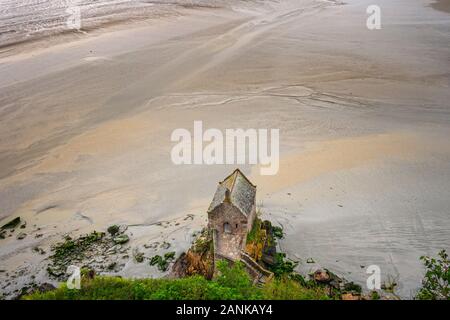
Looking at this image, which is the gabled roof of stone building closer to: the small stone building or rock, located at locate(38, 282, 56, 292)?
the small stone building

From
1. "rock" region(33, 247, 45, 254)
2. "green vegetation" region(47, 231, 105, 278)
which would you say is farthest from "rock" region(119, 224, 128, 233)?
"rock" region(33, 247, 45, 254)

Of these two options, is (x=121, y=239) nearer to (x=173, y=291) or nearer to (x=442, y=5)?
(x=173, y=291)

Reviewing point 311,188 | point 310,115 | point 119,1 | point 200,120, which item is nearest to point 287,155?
point 311,188

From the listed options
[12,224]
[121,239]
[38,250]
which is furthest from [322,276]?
[12,224]

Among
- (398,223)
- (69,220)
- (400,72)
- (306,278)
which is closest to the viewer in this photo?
(306,278)

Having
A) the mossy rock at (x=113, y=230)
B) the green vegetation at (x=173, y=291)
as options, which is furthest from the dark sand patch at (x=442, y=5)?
the green vegetation at (x=173, y=291)

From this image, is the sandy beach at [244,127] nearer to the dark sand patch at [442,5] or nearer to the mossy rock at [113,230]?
the mossy rock at [113,230]
